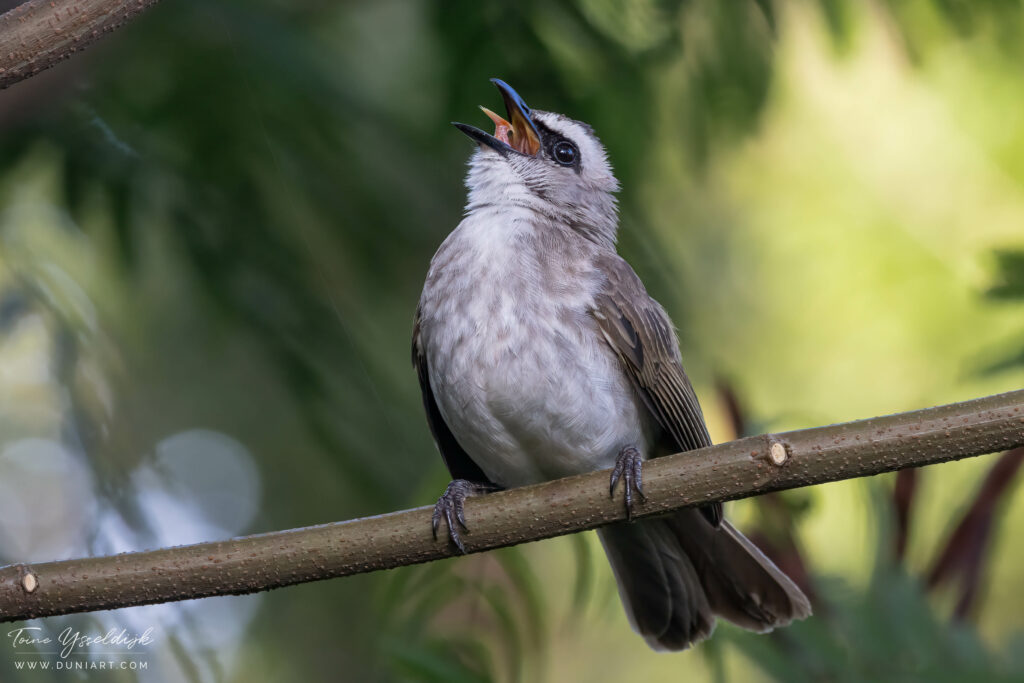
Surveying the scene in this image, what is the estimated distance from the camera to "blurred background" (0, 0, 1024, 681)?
3.94m

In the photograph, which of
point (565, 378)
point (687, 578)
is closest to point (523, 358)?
point (565, 378)

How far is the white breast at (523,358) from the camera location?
398 cm

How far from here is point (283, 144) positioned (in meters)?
4.66

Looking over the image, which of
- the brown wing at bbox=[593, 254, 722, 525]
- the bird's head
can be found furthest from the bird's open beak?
the brown wing at bbox=[593, 254, 722, 525]

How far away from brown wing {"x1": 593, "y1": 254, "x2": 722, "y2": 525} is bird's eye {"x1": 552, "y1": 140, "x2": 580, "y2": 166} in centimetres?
75

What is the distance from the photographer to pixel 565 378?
3.99m

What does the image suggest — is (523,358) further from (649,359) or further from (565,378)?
(649,359)

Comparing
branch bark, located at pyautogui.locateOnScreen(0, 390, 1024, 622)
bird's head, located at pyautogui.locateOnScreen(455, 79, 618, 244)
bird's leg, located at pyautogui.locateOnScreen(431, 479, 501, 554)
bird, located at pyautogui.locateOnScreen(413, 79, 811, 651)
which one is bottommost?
branch bark, located at pyautogui.locateOnScreen(0, 390, 1024, 622)

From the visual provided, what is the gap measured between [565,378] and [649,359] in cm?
38

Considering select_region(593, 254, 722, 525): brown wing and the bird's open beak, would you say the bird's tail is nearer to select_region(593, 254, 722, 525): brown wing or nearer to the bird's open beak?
select_region(593, 254, 722, 525): brown wing

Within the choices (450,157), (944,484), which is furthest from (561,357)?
(944,484)

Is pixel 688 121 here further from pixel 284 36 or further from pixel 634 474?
pixel 634 474

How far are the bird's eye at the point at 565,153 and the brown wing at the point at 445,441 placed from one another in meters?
1.11

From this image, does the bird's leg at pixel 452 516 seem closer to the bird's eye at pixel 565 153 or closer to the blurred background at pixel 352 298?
the blurred background at pixel 352 298
